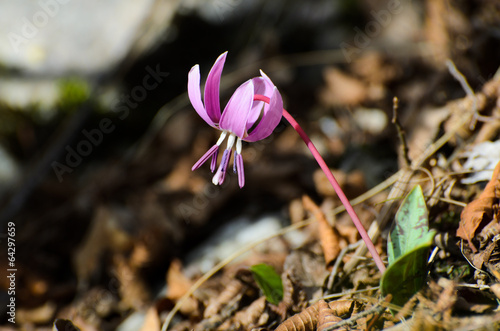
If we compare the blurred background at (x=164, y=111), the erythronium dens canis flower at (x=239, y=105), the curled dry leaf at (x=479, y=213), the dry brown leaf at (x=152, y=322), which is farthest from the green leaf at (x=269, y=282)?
the blurred background at (x=164, y=111)

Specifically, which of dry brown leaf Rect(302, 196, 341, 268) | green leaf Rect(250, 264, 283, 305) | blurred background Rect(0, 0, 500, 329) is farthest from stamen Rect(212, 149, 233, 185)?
blurred background Rect(0, 0, 500, 329)

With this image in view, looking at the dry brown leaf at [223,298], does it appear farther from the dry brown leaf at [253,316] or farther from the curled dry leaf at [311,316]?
the curled dry leaf at [311,316]

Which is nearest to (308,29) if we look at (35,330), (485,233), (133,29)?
(133,29)

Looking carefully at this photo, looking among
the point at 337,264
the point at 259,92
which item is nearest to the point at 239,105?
the point at 259,92

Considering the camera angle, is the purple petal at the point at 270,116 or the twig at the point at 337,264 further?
the twig at the point at 337,264

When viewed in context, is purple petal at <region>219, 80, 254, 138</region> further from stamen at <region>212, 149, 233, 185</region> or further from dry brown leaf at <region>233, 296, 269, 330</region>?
dry brown leaf at <region>233, 296, 269, 330</region>
